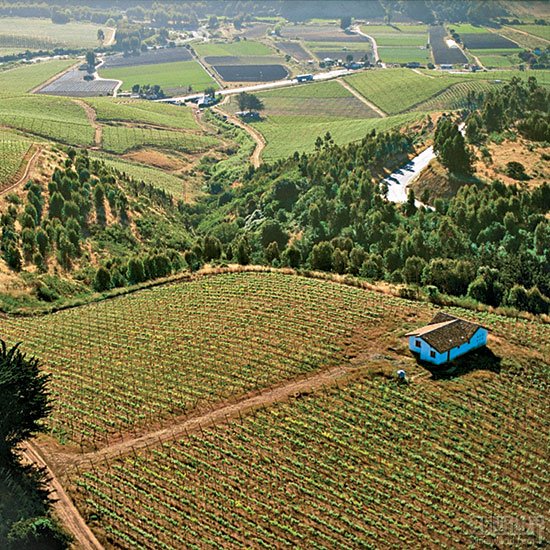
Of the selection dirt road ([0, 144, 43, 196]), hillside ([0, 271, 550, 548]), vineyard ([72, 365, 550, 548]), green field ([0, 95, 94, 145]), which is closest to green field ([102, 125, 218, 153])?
green field ([0, 95, 94, 145])

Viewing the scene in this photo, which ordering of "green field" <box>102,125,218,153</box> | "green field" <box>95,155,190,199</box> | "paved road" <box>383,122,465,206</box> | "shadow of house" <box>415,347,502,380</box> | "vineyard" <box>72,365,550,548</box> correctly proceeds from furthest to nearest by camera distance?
"green field" <box>102,125,218,153</box>
"green field" <box>95,155,190,199</box>
"paved road" <box>383,122,465,206</box>
"shadow of house" <box>415,347,502,380</box>
"vineyard" <box>72,365,550,548</box>

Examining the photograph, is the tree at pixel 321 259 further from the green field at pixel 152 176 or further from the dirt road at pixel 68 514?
the green field at pixel 152 176

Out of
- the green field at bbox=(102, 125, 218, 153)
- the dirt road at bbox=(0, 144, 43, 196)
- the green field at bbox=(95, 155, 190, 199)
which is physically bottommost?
the green field at bbox=(95, 155, 190, 199)

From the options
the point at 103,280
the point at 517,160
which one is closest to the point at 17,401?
the point at 103,280

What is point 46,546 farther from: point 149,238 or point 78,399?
point 149,238

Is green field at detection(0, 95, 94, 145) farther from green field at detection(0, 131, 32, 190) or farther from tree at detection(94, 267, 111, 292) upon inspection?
tree at detection(94, 267, 111, 292)

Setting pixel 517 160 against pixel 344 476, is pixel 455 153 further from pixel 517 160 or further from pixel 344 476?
pixel 344 476

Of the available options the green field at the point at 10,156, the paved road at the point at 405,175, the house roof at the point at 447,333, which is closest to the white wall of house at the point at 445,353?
the house roof at the point at 447,333
